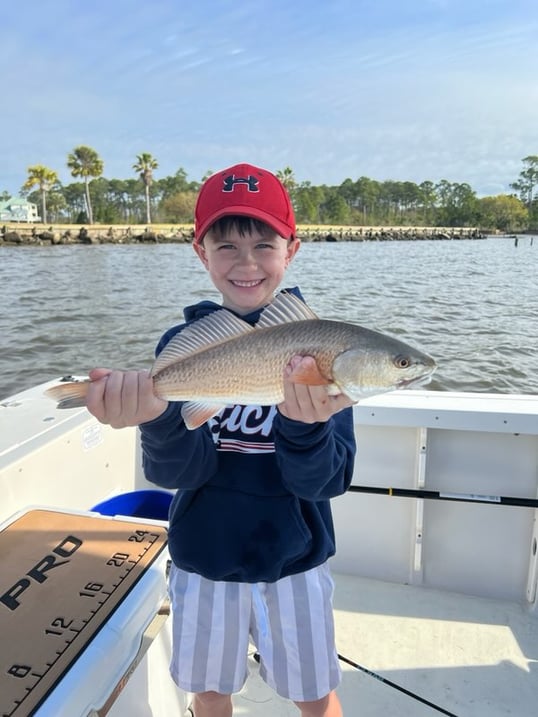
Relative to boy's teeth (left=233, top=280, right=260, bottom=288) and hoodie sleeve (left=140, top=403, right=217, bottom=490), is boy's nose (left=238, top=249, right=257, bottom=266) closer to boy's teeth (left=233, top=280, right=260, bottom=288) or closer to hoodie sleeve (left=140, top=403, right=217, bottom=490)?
boy's teeth (left=233, top=280, right=260, bottom=288)

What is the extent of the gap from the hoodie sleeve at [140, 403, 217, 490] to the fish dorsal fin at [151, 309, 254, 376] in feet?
0.54

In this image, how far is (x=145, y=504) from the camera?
10.4 ft

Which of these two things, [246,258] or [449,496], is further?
[449,496]

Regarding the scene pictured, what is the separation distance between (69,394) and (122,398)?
0.16 metres

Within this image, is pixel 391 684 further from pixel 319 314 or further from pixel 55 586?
pixel 319 314

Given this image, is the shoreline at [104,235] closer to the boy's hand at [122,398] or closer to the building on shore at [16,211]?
the building on shore at [16,211]

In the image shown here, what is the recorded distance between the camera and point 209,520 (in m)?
1.90

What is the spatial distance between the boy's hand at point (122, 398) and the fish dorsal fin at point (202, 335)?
0.30 ft

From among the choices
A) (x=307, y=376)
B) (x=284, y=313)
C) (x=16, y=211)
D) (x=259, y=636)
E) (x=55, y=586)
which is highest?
(x=16, y=211)

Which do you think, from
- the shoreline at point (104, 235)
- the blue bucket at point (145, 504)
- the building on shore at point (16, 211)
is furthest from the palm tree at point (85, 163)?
the blue bucket at point (145, 504)

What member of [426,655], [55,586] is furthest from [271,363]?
[426,655]

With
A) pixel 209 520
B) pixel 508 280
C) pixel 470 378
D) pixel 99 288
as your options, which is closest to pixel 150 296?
pixel 99 288

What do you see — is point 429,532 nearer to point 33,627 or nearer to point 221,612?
point 221,612

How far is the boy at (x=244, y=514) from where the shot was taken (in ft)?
5.77
